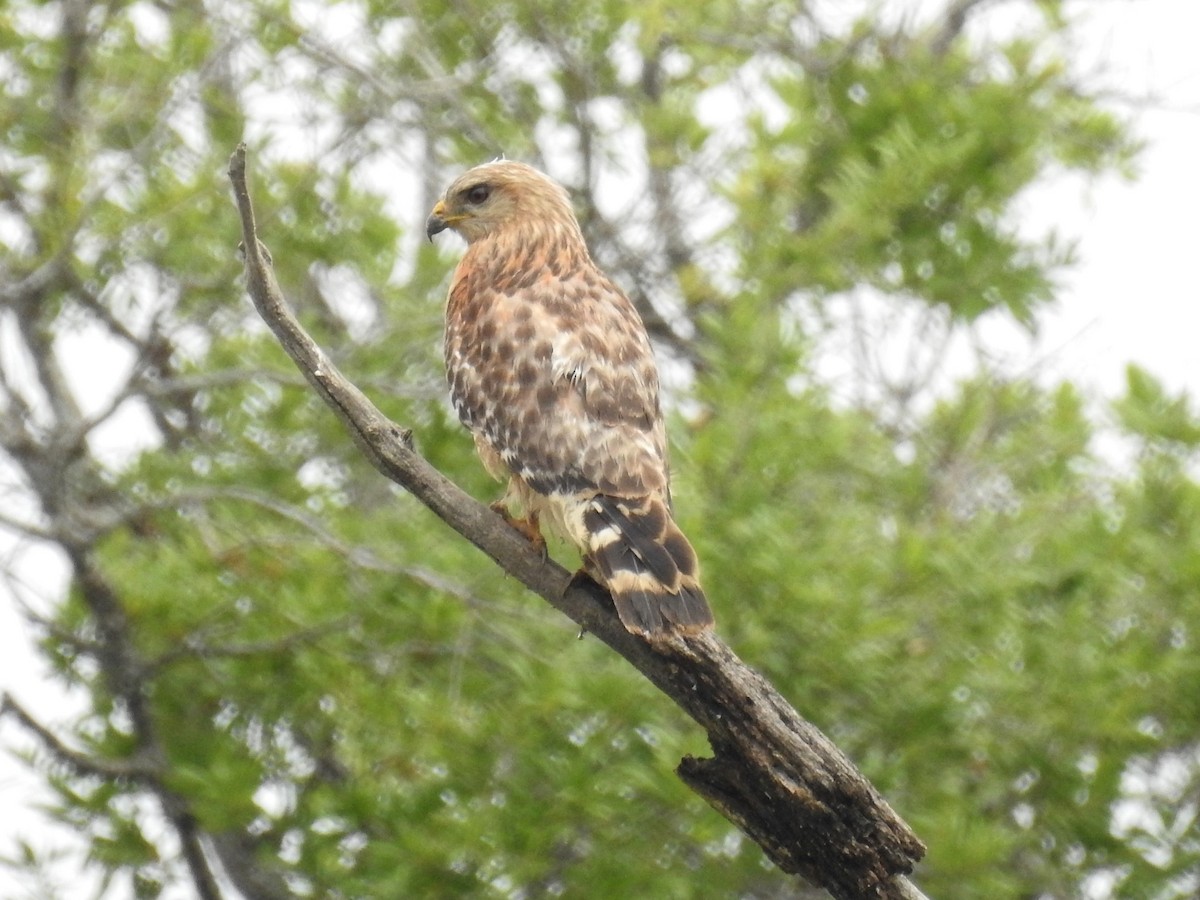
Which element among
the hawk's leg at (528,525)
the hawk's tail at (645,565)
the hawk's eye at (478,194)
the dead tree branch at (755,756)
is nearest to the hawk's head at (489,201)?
the hawk's eye at (478,194)

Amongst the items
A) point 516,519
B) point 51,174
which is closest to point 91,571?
point 51,174

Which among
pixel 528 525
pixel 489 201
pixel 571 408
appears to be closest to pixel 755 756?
pixel 528 525

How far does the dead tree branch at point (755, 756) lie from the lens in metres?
3.66

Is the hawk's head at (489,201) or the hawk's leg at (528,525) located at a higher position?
the hawk's head at (489,201)

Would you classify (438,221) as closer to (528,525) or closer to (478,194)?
(478,194)

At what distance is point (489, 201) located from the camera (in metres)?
5.86

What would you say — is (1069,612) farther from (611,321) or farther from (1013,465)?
(611,321)

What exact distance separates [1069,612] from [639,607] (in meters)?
3.36

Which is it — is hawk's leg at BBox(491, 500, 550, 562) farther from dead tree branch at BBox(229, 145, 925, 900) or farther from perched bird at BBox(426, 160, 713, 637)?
dead tree branch at BBox(229, 145, 925, 900)

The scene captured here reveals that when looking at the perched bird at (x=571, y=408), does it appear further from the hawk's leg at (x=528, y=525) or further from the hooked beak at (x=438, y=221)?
the hooked beak at (x=438, y=221)

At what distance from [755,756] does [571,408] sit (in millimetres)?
1270

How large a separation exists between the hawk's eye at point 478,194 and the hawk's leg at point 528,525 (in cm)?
145

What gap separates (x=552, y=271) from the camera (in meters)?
5.41

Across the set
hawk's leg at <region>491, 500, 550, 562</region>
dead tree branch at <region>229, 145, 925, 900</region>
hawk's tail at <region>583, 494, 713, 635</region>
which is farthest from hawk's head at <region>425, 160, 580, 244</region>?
dead tree branch at <region>229, 145, 925, 900</region>
